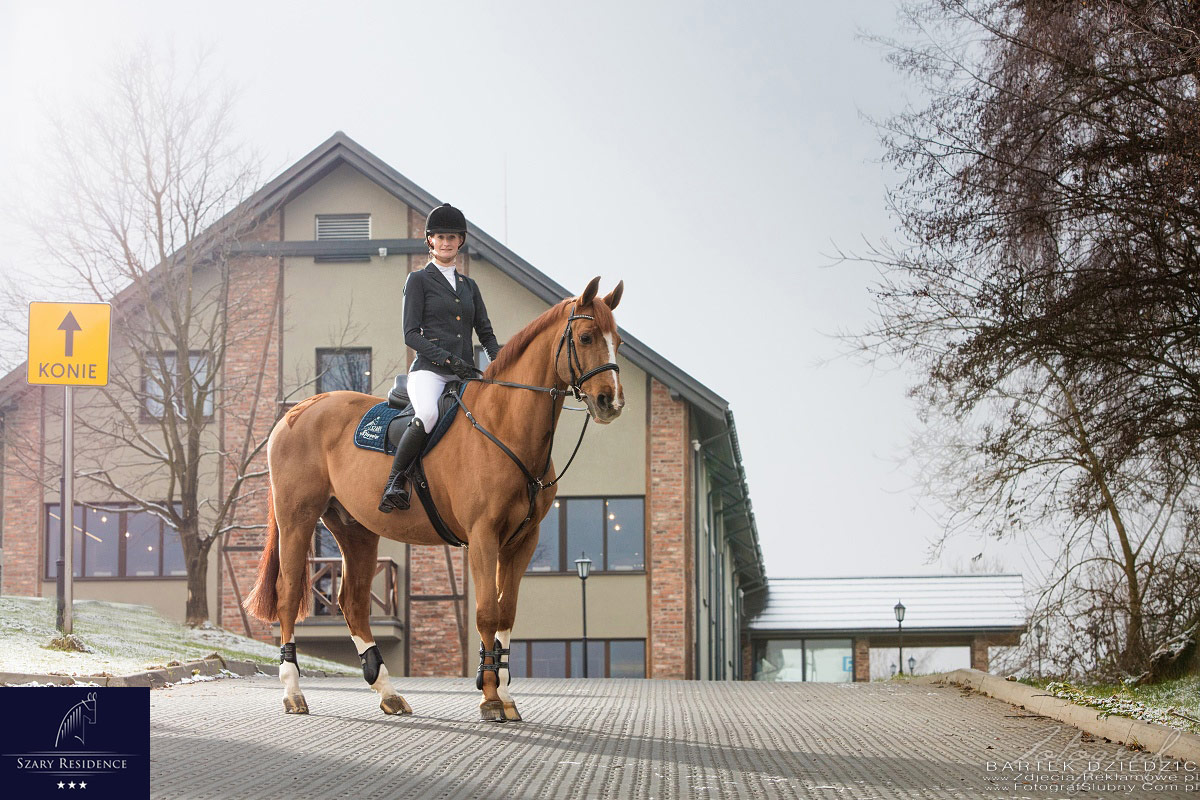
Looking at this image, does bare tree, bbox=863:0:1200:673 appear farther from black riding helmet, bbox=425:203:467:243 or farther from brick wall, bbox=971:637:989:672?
brick wall, bbox=971:637:989:672

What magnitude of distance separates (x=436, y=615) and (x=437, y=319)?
2062 cm

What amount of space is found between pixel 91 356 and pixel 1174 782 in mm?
11358

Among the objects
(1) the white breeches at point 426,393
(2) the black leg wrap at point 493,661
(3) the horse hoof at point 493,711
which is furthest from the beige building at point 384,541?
(3) the horse hoof at point 493,711

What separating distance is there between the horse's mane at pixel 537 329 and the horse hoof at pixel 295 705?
2.56 metres

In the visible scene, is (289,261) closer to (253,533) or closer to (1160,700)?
(253,533)

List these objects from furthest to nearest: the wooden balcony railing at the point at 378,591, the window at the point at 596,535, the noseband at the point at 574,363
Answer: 1. the window at the point at 596,535
2. the wooden balcony railing at the point at 378,591
3. the noseband at the point at 574,363

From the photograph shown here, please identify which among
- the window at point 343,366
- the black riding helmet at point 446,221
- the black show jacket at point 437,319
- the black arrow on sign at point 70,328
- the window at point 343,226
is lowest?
the black show jacket at point 437,319

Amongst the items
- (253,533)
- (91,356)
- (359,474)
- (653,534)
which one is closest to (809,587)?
(653,534)

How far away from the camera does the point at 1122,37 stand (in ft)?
34.6

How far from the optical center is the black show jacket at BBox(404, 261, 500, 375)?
9328mm

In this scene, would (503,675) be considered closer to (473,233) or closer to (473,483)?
(473,483)

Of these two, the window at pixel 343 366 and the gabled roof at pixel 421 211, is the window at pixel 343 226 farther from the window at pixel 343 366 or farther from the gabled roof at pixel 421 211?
the window at pixel 343 366

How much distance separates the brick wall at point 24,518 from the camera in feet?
95.8

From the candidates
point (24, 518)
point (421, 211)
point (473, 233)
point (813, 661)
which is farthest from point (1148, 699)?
point (813, 661)
